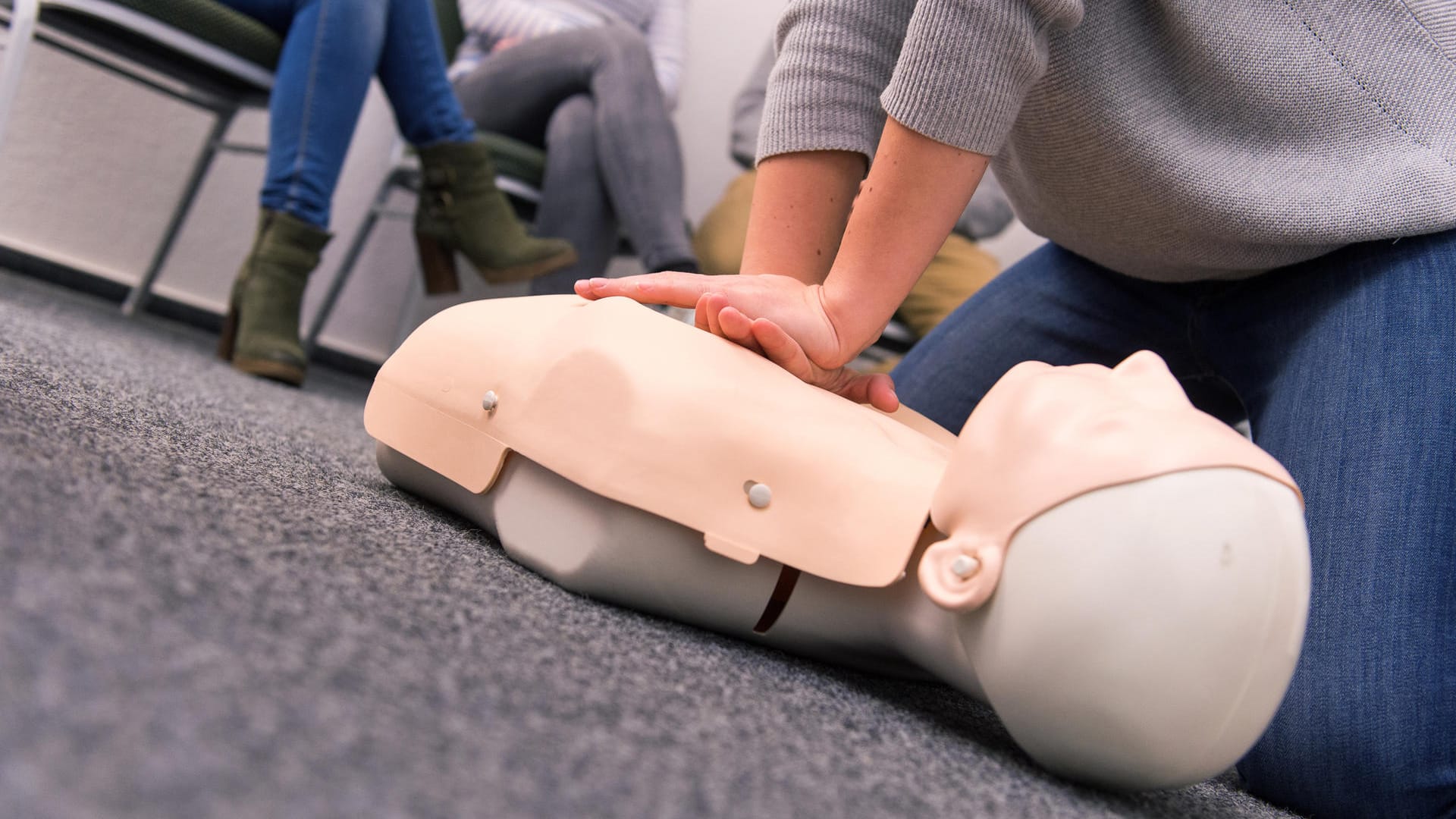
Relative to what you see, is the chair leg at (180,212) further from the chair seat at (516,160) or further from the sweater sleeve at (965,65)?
the sweater sleeve at (965,65)

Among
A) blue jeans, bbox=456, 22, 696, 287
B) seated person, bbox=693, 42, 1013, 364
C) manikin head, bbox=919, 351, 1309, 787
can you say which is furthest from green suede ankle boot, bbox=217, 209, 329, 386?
manikin head, bbox=919, 351, 1309, 787

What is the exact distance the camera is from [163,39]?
111cm

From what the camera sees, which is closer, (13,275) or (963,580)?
(963,580)

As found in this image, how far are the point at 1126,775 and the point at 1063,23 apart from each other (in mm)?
388

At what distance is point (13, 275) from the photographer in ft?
5.15


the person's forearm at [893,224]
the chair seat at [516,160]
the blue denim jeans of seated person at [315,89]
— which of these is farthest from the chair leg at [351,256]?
the person's forearm at [893,224]

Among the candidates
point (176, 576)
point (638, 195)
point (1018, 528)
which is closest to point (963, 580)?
point (1018, 528)

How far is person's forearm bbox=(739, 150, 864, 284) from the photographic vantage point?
60cm

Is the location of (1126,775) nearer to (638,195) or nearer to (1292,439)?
(1292,439)

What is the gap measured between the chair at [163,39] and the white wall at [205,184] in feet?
1.10

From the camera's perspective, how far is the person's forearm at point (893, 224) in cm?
51

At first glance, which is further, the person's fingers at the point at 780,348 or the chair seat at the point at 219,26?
the chair seat at the point at 219,26

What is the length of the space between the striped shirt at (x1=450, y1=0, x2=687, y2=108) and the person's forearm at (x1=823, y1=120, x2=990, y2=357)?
1.15m

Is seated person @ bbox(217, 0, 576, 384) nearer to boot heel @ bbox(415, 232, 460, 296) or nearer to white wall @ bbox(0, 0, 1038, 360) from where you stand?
boot heel @ bbox(415, 232, 460, 296)
